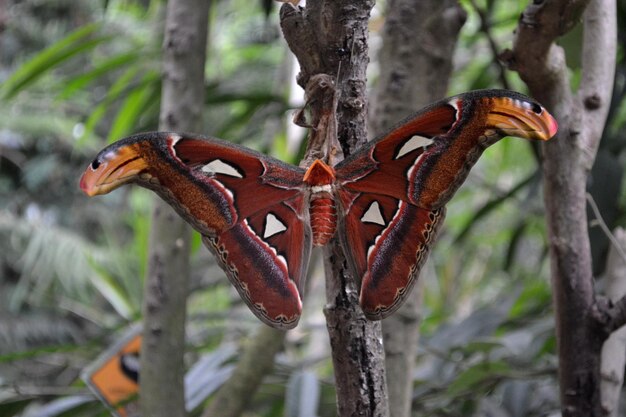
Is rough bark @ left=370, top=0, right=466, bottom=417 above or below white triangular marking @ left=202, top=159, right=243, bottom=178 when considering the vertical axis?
above

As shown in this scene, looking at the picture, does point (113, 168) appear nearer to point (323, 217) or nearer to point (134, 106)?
point (323, 217)

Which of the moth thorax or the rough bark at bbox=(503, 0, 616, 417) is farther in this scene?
the rough bark at bbox=(503, 0, 616, 417)

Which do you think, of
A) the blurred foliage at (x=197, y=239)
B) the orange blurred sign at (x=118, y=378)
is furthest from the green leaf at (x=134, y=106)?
the orange blurred sign at (x=118, y=378)

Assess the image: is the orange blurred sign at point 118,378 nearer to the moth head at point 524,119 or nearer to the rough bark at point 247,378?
the rough bark at point 247,378

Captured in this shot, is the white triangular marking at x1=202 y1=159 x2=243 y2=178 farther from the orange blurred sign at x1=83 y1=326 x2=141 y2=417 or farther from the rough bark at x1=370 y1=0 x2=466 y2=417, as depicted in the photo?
the orange blurred sign at x1=83 y1=326 x2=141 y2=417

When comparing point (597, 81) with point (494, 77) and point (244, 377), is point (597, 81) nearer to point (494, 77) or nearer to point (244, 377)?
point (244, 377)

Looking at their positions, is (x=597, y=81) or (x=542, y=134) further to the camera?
(x=597, y=81)

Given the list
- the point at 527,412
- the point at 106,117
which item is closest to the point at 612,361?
the point at 527,412

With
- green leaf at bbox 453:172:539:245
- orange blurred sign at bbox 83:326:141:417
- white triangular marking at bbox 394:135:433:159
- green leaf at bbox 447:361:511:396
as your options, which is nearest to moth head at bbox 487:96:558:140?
white triangular marking at bbox 394:135:433:159
